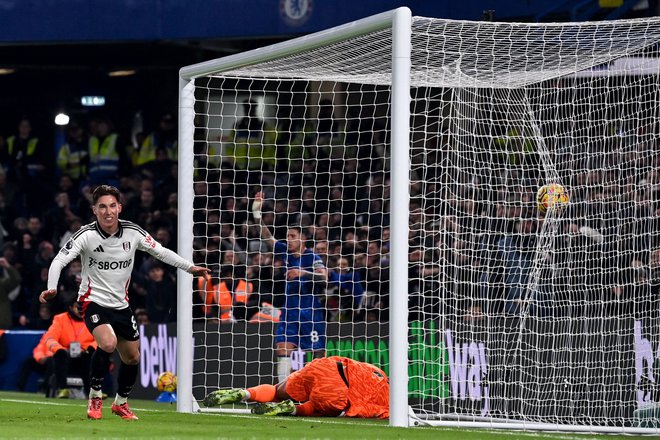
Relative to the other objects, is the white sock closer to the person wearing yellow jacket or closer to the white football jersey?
the person wearing yellow jacket

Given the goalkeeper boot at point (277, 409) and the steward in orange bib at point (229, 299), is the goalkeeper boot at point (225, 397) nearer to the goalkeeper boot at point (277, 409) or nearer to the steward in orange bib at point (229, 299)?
the goalkeeper boot at point (277, 409)

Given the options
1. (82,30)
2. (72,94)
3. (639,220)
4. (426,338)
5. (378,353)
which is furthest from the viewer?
(72,94)

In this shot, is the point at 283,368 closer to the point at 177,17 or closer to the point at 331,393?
the point at 331,393

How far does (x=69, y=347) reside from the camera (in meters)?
16.3

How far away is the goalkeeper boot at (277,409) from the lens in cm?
1159

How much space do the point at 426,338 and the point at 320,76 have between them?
2658mm

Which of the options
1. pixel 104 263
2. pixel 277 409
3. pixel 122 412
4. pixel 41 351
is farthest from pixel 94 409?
pixel 41 351

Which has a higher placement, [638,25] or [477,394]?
[638,25]

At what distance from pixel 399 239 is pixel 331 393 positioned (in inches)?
95.0

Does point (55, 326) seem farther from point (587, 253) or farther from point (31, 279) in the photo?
point (587, 253)

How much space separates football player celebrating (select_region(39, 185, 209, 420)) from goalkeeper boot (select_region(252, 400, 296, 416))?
165cm

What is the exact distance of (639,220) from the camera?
442 inches

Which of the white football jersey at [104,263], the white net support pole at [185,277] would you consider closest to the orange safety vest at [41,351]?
the white net support pole at [185,277]

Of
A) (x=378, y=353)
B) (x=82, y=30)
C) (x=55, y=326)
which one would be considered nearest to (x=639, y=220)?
(x=378, y=353)
